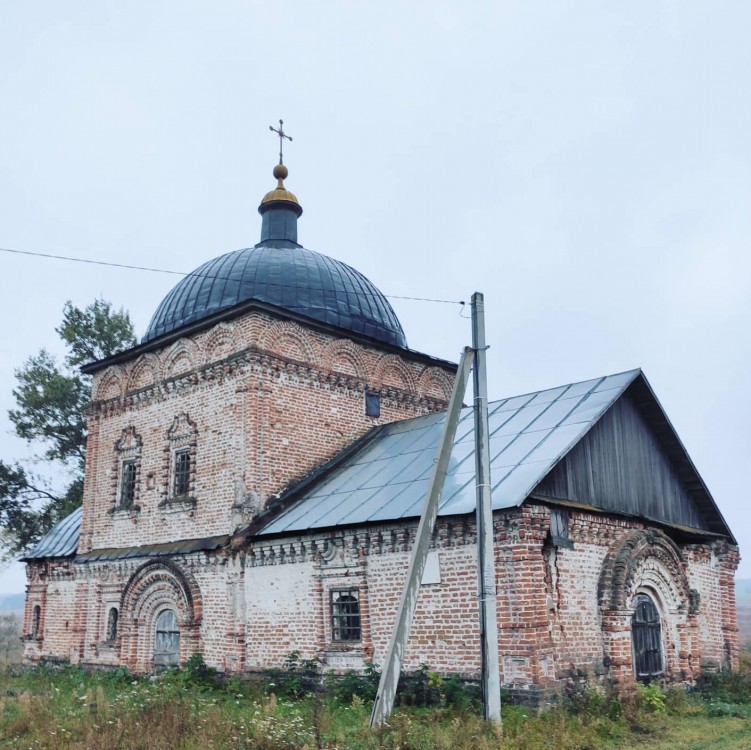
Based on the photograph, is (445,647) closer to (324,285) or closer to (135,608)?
(135,608)

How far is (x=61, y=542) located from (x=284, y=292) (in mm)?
8119

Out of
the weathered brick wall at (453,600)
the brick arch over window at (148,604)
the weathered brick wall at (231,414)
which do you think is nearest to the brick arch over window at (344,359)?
the weathered brick wall at (231,414)

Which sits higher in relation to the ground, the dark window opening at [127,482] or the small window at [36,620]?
the dark window opening at [127,482]

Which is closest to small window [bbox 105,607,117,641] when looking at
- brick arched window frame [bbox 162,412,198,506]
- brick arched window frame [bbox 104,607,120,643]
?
brick arched window frame [bbox 104,607,120,643]

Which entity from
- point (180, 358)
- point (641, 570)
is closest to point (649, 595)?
point (641, 570)

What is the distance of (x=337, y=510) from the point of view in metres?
12.5

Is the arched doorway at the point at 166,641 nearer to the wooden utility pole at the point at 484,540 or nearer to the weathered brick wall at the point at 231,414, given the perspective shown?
the weathered brick wall at the point at 231,414

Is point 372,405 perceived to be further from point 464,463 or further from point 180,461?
point 464,463

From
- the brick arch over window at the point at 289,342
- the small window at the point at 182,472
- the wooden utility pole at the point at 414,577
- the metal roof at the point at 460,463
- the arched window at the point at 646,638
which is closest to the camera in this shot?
the wooden utility pole at the point at 414,577

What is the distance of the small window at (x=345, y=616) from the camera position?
38.7 ft

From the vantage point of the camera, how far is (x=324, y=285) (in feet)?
55.5

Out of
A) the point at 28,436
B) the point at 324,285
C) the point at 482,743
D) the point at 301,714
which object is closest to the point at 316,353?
the point at 324,285

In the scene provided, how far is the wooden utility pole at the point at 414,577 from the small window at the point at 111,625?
9120 mm

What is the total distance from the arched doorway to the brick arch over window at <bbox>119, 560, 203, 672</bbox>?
0.35ft
